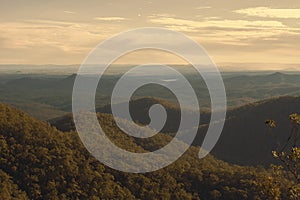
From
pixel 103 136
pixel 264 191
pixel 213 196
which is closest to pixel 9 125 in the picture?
pixel 103 136

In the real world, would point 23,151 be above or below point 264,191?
below

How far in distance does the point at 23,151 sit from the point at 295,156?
11405 cm

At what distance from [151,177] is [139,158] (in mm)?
23569

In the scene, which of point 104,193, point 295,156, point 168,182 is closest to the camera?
point 295,156

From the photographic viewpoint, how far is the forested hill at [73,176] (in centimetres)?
11694

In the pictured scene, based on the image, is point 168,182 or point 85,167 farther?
point 168,182

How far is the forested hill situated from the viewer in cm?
11694

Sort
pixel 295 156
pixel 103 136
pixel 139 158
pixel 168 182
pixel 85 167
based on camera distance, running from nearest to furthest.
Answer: pixel 295 156 → pixel 85 167 → pixel 168 182 → pixel 139 158 → pixel 103 136

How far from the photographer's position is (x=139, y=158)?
16625 cm

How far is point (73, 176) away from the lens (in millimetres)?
126500

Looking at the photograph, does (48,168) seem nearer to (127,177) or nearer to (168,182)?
(127,177)

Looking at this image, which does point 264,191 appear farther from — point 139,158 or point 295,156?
point 139,158

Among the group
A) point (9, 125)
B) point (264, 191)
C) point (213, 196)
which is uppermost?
point (264, 191)

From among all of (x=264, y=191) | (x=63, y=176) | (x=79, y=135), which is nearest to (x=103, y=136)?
(x=79, y=135)
